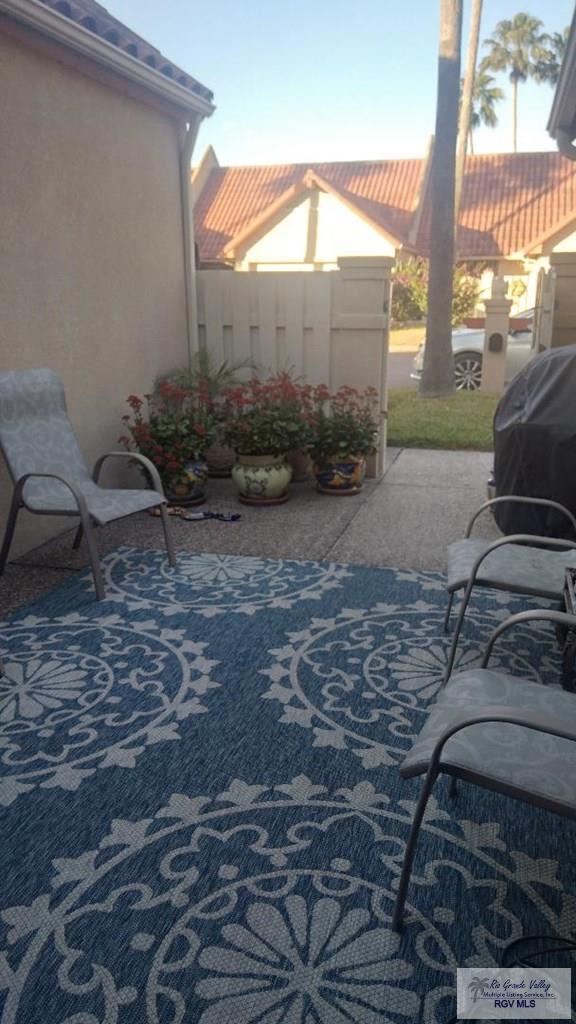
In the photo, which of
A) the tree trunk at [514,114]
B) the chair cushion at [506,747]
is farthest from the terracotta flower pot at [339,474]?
the tree trunk at [514,114]

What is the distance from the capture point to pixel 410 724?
2805 millimetres

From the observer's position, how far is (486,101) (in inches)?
1307

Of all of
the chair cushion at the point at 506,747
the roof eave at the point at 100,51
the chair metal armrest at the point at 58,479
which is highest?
the roof eave at the point at 100,51

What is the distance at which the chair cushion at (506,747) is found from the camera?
1.74m

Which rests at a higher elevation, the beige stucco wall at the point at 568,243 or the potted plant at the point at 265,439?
the beige stucco wall at the point at 568,243

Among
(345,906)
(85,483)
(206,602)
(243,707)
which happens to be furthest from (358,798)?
(85,483)

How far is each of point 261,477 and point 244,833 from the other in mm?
3753

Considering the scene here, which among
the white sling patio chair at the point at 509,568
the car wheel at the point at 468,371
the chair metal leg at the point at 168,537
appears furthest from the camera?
the car wheel at the point at 468,371

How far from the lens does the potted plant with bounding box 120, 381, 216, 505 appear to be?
18.7ft

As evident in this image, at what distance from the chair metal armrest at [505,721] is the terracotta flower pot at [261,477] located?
409 cm

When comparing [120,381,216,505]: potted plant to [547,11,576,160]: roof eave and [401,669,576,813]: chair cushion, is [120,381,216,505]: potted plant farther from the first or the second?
[401,669,576,813]: chair cushion

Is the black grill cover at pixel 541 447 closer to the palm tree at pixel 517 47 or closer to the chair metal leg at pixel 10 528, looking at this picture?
the chair metal leg at pixel 10 528

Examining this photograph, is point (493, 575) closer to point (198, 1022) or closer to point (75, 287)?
point (198, 1022)

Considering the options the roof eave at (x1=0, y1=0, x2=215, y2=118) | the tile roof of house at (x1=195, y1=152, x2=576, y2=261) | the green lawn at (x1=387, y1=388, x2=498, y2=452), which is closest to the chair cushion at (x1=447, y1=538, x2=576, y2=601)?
the roof eave at (x1=0, y1=0, x2=215, y2=118)
